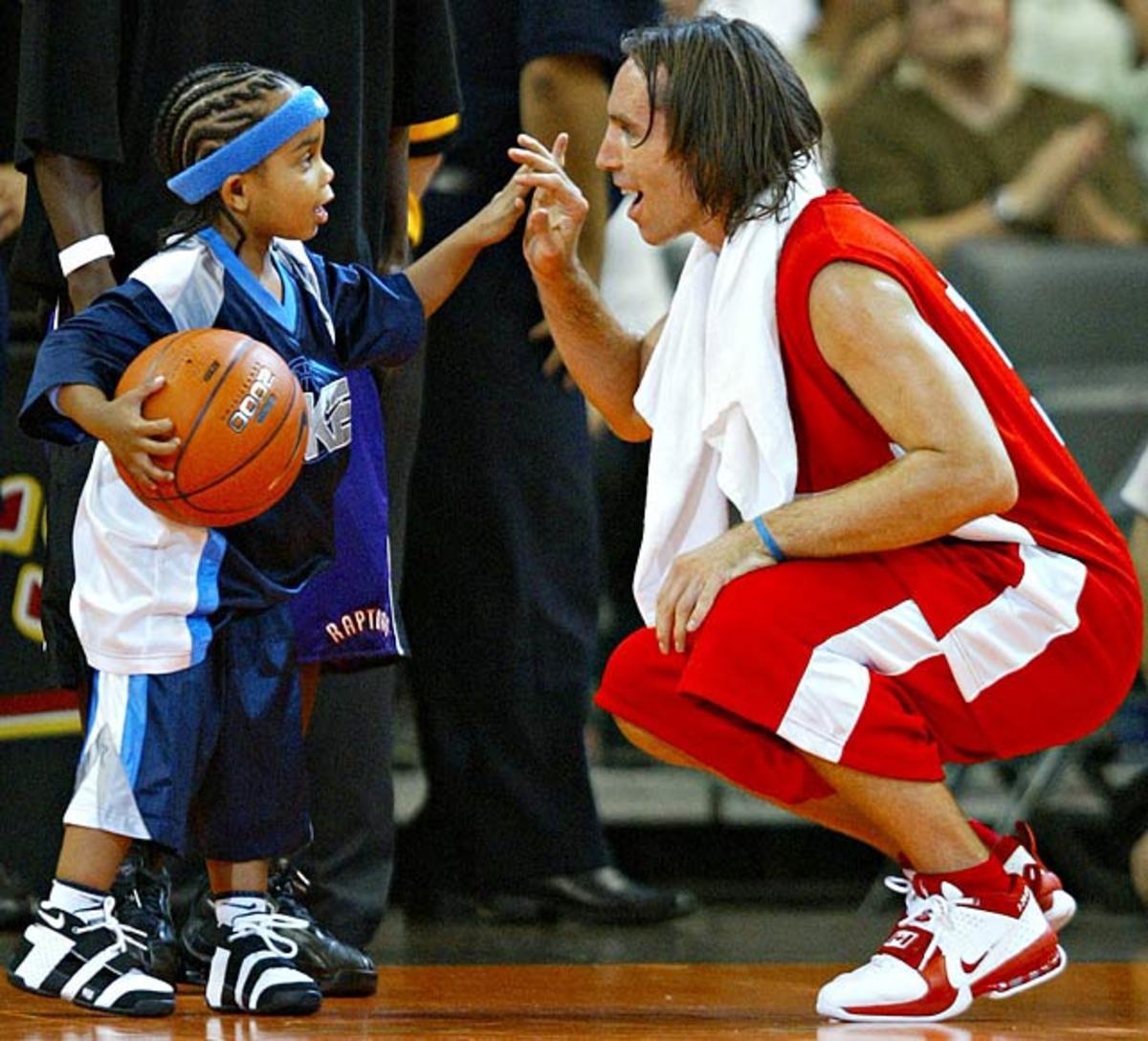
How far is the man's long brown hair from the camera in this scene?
3.36 m

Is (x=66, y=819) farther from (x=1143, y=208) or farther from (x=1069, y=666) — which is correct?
(x=1143, y=208)

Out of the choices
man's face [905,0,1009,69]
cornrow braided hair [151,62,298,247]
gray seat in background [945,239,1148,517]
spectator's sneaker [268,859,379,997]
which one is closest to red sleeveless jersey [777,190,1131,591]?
cornrow braided hair [151,62,298,247]

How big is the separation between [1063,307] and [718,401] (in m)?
2.85

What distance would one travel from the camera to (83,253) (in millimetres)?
3377

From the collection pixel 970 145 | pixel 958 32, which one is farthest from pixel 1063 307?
pixel 958 32

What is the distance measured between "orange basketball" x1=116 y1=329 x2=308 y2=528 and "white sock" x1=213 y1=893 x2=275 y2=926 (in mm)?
507

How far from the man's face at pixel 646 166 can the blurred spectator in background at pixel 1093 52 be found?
141 inches

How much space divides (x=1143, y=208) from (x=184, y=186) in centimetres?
403

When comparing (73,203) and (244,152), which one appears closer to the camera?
(244,152)

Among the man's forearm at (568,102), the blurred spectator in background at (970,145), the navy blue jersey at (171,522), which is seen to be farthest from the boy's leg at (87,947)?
the blurred spectator in background at (970,145)

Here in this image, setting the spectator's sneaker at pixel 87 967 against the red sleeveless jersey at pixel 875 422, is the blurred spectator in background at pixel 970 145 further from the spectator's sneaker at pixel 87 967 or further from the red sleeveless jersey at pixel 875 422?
the spectator's sneaker at pixel 87 967

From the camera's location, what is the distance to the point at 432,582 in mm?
4723

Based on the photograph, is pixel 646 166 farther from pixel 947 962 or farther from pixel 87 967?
pixel 87 967

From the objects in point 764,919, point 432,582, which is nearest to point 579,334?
point 432,582
